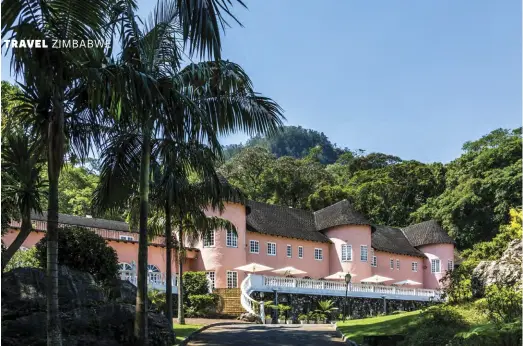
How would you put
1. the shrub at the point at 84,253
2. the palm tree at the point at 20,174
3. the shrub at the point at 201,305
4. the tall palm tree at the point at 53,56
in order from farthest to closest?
the shrub at the point at 201,305, the shrub at the point at 84,253, the palm tree at the point at 20,174, the tall palm tree at the point at 53,56

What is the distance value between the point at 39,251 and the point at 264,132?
8.90 m

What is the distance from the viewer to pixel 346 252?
157 ft

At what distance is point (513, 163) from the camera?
51.3 m

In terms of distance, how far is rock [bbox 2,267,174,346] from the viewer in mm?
11797

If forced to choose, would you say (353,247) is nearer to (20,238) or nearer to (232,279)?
(232,279)

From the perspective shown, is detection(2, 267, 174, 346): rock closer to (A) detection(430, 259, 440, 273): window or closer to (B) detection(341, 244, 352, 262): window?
(B) detection(341, 244, 352, 262): window

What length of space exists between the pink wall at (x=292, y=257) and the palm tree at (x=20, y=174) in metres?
29.2

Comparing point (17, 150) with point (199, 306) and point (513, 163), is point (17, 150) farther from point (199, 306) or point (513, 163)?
point (513, 163)

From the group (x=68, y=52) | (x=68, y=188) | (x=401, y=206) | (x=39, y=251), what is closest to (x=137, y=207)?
(x=39, y=251)

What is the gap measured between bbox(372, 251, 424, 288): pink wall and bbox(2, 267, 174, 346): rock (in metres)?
38.8

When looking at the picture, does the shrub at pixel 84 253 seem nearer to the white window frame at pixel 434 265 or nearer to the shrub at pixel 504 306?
the shrub at pixel 504 306

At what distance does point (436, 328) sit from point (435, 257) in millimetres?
43315

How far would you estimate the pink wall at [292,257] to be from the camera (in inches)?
1707

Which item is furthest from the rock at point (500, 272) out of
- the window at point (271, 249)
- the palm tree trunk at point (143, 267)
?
the window at point (271, 249)
